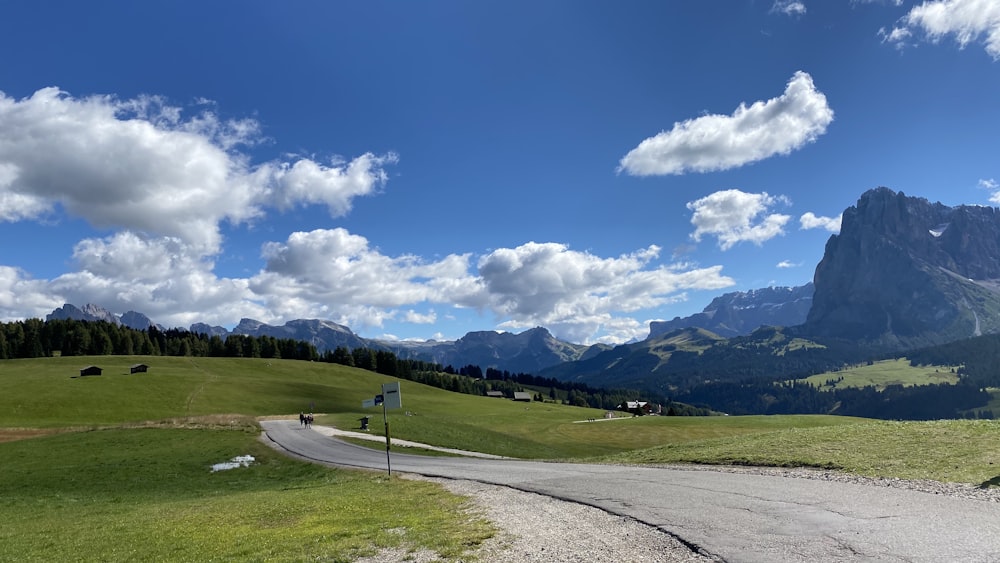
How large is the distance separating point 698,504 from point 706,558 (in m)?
6.01

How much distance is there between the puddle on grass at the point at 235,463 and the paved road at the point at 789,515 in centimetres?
2720

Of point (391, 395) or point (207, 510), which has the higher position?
point (391, 395)

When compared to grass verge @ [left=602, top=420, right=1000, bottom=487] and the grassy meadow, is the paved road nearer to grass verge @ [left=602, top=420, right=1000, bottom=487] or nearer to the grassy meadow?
grass verge @ [left=602, top=420, right=1000, bottom=487]

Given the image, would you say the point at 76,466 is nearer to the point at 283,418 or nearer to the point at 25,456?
the point at 25,456

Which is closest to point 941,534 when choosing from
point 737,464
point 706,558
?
point 706,558

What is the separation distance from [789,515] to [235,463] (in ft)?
140

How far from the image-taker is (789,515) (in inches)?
583

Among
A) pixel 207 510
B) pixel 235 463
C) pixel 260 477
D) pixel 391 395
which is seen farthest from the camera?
pixel 235 463

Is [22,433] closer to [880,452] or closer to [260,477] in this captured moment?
[260,477]

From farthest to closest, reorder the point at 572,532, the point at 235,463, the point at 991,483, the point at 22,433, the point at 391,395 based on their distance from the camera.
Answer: the point at 22,433
the point at 235,463
the point at 391,395
the point at 991,483
the point at 572,532

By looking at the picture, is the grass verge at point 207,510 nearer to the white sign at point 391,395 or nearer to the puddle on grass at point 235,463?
the puddle on grass at point 235,463

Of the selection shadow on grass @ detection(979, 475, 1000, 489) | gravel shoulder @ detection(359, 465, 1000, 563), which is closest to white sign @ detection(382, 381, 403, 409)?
gravel shoulder @ detection(359, 465, 1000, 563)

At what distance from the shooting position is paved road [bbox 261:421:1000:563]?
11.4m

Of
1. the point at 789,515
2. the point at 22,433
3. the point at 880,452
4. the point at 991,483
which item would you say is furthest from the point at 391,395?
the point at 22,433
